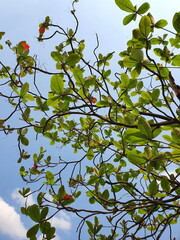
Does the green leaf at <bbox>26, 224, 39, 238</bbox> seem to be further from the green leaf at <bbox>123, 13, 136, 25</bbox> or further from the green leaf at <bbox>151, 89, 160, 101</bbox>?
the green leaf at <bbox>123, 13, 136, 25</bbox>

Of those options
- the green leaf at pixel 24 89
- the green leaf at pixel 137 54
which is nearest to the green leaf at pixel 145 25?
the green leaf at pixel 137 54

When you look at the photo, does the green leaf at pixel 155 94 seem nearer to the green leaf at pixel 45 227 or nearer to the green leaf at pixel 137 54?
the green leaf at pixel 137 54

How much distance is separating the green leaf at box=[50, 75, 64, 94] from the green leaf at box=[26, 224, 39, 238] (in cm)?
79

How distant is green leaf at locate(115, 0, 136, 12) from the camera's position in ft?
3.84

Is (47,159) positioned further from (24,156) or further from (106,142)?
(106,142)

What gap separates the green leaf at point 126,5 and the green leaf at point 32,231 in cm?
133

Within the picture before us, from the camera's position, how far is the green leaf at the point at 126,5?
1172mm

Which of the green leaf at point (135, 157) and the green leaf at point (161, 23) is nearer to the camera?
the green leaf at point (135, 157)

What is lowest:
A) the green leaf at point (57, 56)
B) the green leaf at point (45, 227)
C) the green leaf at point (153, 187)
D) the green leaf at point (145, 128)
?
the green leaf at point (45, 227)

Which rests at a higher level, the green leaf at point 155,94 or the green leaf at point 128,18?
the green leaf at point 128,18

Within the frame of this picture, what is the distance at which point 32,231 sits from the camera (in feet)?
3.87

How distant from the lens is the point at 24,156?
2.19 metres

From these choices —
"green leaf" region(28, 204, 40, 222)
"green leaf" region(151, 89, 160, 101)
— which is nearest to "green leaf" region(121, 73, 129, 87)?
"green leaf" region(151, 89, 160, 101)

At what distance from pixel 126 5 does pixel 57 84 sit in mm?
603
